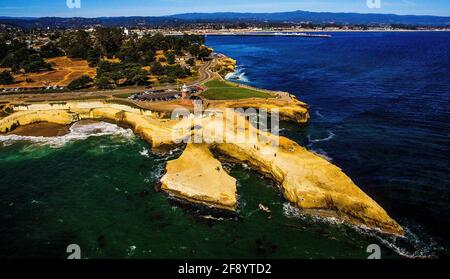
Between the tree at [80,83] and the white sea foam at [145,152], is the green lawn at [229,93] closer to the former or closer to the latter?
the white sea foam at [145,152]

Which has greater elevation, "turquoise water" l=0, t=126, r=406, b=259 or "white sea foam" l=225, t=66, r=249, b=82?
"white sea foam" l=225, t=66, r=249, b=82

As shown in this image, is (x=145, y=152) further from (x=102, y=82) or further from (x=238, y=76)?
(x=238, y=76)

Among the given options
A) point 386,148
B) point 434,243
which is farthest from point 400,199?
point 386,148

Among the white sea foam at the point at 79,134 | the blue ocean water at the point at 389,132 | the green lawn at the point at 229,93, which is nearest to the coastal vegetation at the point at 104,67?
the green lawn at the point at 229,93

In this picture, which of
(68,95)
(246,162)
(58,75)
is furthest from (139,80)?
(246,162)

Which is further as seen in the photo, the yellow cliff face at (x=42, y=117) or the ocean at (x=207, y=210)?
the yellow cliff face at (x=42, y=117)

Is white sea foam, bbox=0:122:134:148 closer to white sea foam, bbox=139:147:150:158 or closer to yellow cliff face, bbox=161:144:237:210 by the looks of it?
white sea foam, bbox=139:147:150:158

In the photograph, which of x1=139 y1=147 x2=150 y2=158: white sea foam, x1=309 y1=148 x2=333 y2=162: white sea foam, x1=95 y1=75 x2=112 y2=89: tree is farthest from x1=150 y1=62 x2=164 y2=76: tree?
x1=309 y1=148 x2=333 y2=162: white sea foam
